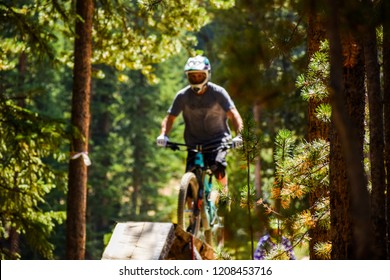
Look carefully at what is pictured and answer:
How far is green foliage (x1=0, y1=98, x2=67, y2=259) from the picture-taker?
8789 mm

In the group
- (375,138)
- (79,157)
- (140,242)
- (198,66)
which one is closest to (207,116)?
(198,66)

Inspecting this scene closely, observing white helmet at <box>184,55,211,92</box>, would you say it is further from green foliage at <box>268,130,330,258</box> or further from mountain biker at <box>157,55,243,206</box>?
green foliage at <box>268,130,330,258</box>

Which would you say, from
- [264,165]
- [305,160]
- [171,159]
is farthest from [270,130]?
[305,160]

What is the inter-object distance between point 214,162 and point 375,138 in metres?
5.09

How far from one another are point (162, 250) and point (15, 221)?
9.60 feet

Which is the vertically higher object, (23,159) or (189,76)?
(189,76)

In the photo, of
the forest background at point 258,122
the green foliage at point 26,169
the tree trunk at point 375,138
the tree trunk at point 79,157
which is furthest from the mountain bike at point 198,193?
the tree trunk at point 375,138

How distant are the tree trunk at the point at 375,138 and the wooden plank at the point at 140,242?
10.7ft

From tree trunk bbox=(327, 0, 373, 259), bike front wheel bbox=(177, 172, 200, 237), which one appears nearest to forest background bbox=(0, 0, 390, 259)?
tree trunk bbox=(327, 0, 373, 259)

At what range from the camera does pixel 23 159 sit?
9367 mm

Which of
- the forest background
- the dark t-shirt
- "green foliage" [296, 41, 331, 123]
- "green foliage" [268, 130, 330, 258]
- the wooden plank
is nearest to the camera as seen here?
the forest background

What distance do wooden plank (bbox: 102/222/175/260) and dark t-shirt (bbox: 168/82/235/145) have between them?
222 cm
